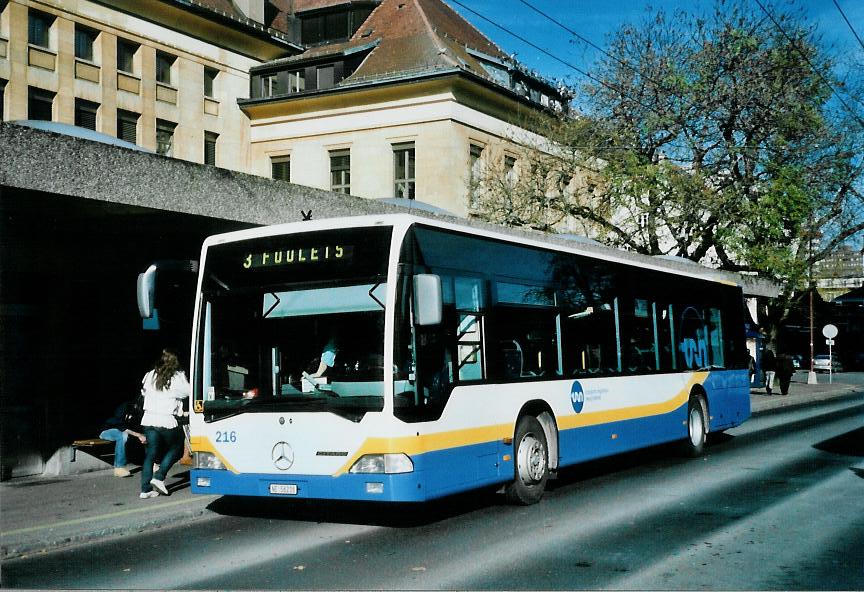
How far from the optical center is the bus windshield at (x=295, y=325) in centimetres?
920

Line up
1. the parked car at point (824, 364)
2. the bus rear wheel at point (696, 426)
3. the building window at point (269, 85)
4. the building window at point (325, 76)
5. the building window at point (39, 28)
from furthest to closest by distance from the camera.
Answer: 1. the parked car at point (824, 364)
2. the building window at point (269, 85)
3. the building window at point (325, 76)
4. the building window at point (39, 28)
5. the bus rear wheel at point (696, 426)

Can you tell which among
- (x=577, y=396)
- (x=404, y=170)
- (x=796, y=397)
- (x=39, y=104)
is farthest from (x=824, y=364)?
(x=577, y=396)

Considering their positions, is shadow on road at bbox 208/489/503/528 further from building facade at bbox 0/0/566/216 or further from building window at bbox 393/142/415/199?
building window at bbox 393/142/415/199

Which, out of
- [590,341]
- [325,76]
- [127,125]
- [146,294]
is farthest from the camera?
[325,76]

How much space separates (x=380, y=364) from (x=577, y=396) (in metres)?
3.87

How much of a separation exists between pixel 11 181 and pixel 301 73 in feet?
143

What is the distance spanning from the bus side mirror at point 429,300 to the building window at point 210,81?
44.3 metres

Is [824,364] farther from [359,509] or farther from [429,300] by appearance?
[429,300]

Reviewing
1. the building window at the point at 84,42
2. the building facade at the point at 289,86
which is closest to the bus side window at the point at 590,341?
the building facade at the point at 289,86

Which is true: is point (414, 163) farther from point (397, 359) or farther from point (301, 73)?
point (397, 359)

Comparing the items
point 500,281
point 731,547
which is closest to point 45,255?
point 500,281

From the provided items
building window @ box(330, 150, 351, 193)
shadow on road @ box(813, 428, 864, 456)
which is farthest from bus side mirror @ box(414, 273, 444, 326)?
building window @ box(330, 150, 351, 193)

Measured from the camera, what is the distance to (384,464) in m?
9.01

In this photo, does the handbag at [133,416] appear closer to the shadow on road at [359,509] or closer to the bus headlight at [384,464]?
the shadow on road at [359,509]
